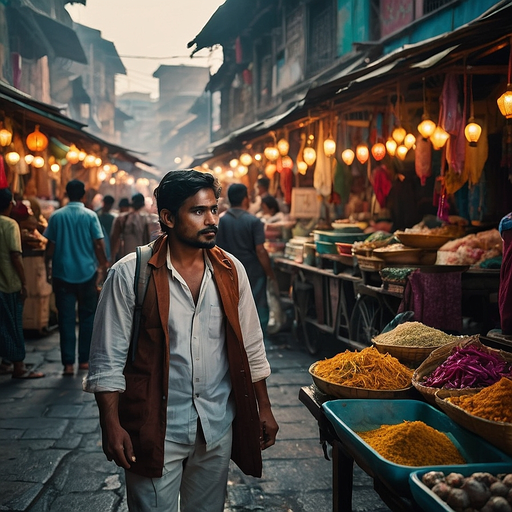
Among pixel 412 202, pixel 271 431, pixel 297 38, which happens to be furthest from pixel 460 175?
pixel 297 38

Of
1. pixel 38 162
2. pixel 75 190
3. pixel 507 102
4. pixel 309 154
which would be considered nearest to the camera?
pixel 507 102

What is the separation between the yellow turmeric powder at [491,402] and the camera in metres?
2.59

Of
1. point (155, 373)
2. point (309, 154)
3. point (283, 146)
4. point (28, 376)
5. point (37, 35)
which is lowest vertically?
point (28, 376)

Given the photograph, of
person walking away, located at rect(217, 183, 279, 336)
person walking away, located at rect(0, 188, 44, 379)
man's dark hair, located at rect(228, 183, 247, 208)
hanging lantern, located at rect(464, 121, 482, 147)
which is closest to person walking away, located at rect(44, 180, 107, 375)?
person walking away, located at rect(0, 188, 44, 379)

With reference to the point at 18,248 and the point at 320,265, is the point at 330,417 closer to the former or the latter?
the point at 18,248

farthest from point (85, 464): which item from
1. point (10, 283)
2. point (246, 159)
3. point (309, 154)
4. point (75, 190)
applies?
point (246, 159)

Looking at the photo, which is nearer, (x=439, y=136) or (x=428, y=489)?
(x=428, y=489)

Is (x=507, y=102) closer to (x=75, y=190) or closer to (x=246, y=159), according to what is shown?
(x=75, y=190)

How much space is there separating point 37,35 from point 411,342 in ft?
68.5

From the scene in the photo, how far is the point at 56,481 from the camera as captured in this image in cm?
459

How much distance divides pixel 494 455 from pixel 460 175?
5433 mm

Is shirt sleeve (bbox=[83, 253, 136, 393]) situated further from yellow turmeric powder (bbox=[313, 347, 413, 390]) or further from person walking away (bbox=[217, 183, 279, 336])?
person walking away (bbox=[217, 183, 279, 336])

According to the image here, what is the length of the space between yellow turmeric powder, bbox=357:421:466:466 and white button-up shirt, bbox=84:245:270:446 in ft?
2.45

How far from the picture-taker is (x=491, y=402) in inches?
106
